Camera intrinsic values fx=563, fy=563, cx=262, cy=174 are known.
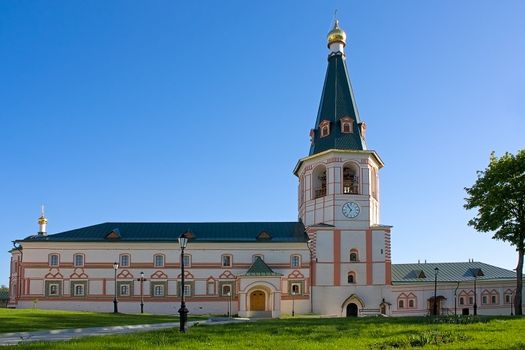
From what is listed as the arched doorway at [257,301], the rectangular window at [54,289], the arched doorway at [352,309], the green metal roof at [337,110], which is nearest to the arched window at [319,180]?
the green metal roof at [337,110]

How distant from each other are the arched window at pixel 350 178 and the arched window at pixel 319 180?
79.9 inches

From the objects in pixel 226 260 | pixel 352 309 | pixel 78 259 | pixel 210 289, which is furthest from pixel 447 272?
pixel 78 259

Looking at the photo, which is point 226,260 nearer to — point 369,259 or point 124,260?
point 124,260

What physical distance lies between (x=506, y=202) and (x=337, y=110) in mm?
19700

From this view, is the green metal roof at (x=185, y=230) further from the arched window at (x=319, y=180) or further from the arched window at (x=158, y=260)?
the arched window at (x=319, y=180)

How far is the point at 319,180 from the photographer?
53.0 m

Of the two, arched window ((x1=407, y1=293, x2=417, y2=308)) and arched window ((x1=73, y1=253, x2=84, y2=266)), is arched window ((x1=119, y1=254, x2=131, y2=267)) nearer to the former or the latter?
arched window ((x1=73, y1=253, x2=84, y2=266))

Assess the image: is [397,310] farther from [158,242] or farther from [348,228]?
[158,242]

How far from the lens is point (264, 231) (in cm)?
5253

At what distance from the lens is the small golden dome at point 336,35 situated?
56.2 m

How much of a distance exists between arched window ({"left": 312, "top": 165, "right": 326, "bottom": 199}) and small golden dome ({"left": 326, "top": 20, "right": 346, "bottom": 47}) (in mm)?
13501

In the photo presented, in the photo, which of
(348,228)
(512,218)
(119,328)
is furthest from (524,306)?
(119,328)

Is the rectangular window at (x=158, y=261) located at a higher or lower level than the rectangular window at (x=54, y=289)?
higher

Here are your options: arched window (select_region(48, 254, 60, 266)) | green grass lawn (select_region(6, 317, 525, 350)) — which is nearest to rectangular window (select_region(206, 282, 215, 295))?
arched window (select_region(48, 254, 60, 266))
